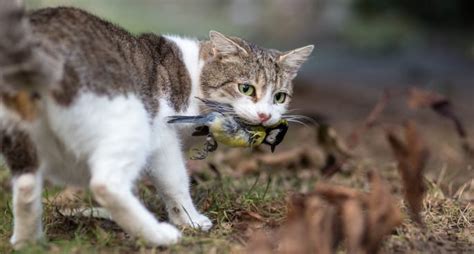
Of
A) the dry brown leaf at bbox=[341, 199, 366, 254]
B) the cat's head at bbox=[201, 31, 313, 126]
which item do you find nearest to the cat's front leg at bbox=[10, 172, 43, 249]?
the cat's head at bbox=[201, 31, 313, 126]

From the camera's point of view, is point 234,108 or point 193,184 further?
point 193,184

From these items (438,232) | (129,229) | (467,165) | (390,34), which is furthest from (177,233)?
(390,34)

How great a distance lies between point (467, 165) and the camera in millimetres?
5012

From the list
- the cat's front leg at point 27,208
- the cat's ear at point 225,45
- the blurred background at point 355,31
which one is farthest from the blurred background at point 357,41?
the cat's front leg at point 27,208

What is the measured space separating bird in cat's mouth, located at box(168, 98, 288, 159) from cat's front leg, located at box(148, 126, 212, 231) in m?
0.09

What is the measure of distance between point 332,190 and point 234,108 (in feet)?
3.32

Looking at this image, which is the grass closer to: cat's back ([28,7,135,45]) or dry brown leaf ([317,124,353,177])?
dry brown leaf ([317,124,353,177])

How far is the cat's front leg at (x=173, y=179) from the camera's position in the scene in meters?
3.41

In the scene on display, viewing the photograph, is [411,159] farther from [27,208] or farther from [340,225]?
[27,208]

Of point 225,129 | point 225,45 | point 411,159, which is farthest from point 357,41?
point 411,159

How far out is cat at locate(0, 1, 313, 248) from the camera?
276 centimetres

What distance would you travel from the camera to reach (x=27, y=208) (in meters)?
2.98

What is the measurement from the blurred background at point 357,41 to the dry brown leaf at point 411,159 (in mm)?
1785

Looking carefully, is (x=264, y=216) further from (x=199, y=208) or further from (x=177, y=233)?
(x=177, y=233)
